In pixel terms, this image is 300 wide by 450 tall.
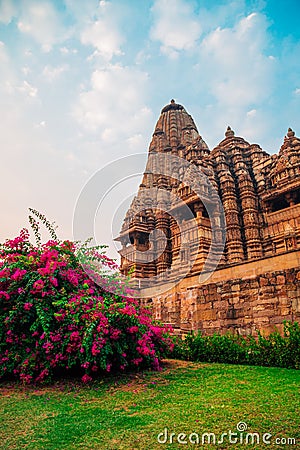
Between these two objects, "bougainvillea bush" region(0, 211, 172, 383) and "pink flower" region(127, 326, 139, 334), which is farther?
"pink flower" region(127, 326, 139, 334)

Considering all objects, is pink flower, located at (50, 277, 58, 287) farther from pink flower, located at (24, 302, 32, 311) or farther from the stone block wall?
the stone block wall

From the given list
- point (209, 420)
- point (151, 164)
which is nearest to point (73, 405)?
point (209, 420)

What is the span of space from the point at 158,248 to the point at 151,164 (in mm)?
8814

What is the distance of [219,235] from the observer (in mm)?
17766

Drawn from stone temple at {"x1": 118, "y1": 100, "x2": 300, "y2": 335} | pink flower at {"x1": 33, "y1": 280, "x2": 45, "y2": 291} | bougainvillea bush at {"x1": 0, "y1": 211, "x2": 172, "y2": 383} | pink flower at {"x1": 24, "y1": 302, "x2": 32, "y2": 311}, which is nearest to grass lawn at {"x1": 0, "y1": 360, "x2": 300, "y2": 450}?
bougainvillea bush at {"x1": 0, "y1": 211, "x2": 172, "y2": 383}

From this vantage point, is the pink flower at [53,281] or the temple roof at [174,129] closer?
the pink flower at [53,281]

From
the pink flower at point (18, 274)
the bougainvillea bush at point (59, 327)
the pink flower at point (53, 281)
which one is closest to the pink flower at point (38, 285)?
the bougainvillea bush at point (59, 327)

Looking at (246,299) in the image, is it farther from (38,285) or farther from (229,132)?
(229,132)

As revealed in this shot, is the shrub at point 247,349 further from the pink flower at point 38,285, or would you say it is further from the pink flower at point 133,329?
the pink flower at point 38,285

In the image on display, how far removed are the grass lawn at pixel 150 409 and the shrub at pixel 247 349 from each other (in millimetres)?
411

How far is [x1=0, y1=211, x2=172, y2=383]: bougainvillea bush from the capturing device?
18.5 ft

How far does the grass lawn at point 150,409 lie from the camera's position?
3.25m

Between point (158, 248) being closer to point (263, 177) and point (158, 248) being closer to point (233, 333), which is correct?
point (263, 177)

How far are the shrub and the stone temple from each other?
2.55ft
